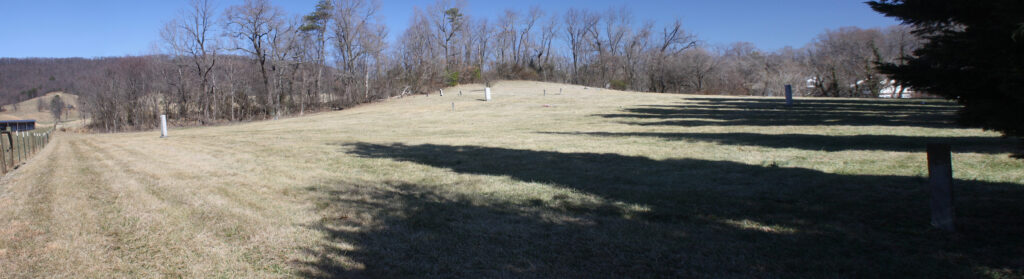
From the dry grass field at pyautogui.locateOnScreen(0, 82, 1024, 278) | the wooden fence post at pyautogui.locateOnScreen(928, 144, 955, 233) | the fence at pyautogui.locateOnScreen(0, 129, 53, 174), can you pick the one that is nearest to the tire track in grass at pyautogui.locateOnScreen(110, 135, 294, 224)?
the dry grass field at pyautogui.locateOnScreen(0, 82, 1024, 278)

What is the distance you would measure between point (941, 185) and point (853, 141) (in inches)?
274

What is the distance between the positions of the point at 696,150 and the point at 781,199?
14.3 ft

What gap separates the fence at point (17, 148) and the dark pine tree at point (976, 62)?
13619mm

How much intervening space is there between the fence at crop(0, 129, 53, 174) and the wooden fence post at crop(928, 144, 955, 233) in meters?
13.4

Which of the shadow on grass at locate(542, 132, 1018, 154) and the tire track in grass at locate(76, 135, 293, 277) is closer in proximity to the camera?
the tire track in grass at locate(76, 135, 293, 277)

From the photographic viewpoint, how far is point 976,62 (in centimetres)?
387

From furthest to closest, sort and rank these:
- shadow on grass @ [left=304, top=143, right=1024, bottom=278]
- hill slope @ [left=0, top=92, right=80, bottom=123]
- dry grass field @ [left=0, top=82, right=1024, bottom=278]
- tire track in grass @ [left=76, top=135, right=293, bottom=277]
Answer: hill slope @ [left=0, top=92, right=80, bottom=123] → tire track in grass @ [left=76, top=135, right=293, bottom=277] → dry grass field @ [left=0, top=82, right=1024, bottom=278] → shadow on grass @ [left=304, top=143, right=1024, bottom=278]

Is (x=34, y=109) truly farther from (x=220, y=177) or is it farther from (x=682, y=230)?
(x=682, y=230)

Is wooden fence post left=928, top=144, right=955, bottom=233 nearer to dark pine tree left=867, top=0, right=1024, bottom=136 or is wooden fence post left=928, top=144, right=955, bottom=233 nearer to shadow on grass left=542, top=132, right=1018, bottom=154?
dark pine tree left=867, top=0, right=1024, bottom=136

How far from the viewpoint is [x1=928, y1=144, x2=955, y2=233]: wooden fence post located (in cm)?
374

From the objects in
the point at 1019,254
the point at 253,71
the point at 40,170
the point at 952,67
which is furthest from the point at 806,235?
the point at 253,71

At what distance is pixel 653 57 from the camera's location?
61.2 metres

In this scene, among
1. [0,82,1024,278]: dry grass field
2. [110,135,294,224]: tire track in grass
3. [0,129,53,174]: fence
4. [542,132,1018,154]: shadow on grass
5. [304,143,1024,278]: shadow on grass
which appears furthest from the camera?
[0,129,53,174]: fence

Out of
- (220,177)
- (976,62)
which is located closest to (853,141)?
(976,62)
